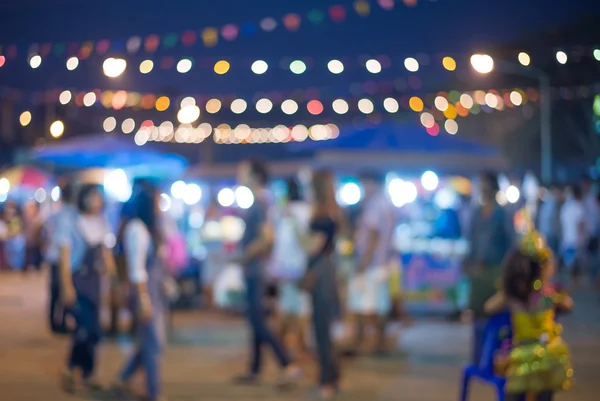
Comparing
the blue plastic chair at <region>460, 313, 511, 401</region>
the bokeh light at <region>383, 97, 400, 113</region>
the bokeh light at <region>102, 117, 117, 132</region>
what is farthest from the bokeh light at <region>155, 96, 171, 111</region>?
the blue plastic chair at <region>460, 313, 511, 401</region>

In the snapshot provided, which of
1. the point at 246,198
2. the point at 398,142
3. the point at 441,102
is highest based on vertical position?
the point at 441,102

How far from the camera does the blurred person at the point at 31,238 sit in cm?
2003

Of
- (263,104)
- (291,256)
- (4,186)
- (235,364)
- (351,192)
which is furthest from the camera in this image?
(4,186)

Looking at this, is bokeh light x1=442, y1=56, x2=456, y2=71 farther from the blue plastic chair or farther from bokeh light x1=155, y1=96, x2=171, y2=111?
the blue plastic chair

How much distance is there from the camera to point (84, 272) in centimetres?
727

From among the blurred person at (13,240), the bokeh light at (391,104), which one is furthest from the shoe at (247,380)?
the bokeh light at (391,104)

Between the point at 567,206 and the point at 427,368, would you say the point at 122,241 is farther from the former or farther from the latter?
the point at 567,206

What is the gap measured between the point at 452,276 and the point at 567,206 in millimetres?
5152

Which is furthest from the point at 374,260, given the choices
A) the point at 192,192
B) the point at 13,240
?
the point at 192,192

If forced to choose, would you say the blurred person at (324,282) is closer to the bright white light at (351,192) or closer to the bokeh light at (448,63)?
the bokeh light at (448,63)

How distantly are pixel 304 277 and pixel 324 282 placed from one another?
6.9 inches

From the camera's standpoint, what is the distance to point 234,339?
10.4m

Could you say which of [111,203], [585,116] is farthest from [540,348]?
[585,116]

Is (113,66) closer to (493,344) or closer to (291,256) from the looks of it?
(291,256)
